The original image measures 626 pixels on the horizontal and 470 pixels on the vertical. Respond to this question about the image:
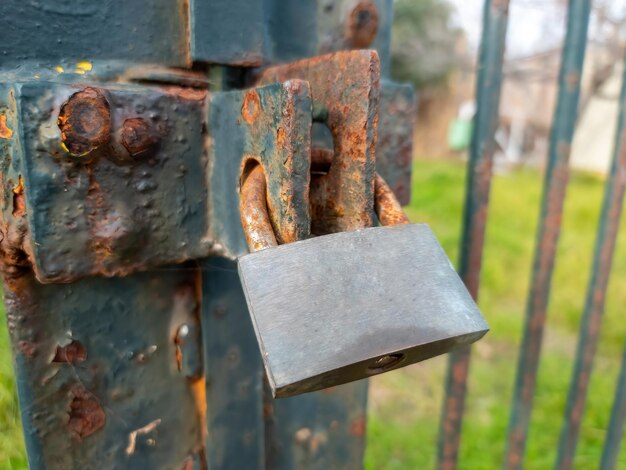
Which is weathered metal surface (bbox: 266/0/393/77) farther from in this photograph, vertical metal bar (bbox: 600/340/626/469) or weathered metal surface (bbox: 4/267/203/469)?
vertical metal bar (bbox: 600/340/626/469)

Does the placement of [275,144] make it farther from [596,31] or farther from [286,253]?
[596,31]

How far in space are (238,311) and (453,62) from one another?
7.71m

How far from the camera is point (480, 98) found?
668 millimetres

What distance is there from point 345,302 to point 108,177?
21 cm

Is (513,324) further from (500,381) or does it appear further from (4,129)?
(4,129)

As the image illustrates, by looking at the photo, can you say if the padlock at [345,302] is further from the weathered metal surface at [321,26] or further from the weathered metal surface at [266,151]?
the weathered metal surface at [321,26]

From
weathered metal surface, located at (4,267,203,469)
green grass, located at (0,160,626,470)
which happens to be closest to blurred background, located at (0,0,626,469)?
green grass, located at (0,160,626,470)

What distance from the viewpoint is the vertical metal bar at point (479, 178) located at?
25.3 inches

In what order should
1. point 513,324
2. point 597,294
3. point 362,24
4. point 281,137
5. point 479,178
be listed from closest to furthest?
point 281,137 → point 362,24 → point 479,178 → point 597,294 → point 513,324

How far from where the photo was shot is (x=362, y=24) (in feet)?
1.61

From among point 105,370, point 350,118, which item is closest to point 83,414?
point 105,370

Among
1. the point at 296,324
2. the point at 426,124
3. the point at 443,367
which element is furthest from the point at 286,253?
the point at 426,124

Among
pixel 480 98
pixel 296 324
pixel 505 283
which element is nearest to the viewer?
pixel 296 324

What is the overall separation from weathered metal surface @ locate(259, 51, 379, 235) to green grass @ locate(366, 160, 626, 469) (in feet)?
4.12
